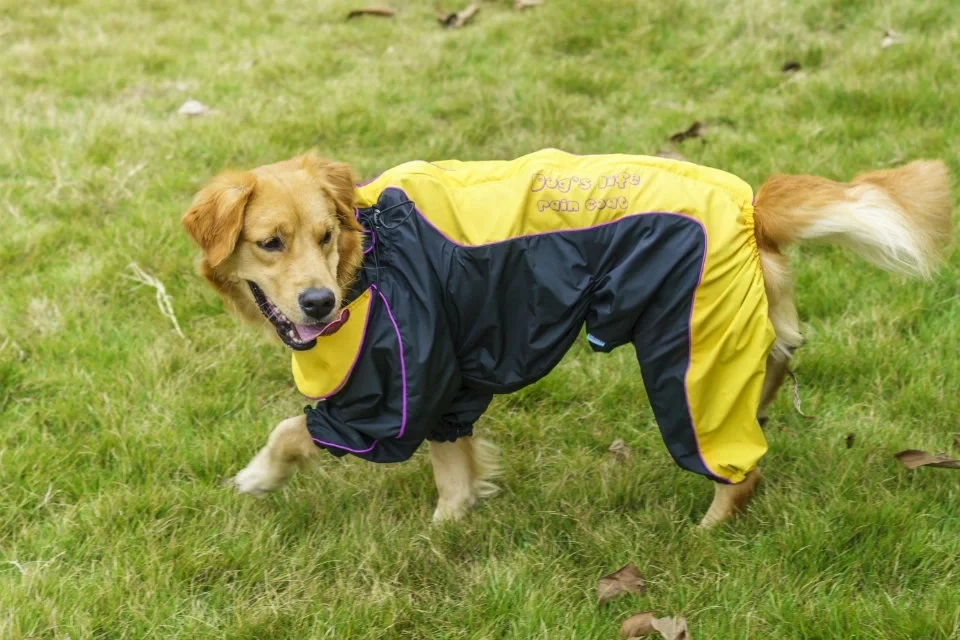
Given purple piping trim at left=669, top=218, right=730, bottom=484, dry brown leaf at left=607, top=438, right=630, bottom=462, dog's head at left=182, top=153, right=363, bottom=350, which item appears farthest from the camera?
dry brown leaf at left=607, top=438, right=630, bottom=462

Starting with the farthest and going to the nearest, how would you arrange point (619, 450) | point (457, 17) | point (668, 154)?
1. point (457, 17)
2. point (668, 154)
3. point (619, 450)

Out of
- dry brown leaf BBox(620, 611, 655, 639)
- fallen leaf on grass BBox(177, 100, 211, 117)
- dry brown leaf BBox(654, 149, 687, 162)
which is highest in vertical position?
dry brown leaf BBox(654, 149, 687, 162)

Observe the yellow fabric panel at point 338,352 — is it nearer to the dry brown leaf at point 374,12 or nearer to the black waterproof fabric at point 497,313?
the black waterproof fabric at point 497,313

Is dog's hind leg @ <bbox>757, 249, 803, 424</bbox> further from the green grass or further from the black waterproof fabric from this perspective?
the green grass

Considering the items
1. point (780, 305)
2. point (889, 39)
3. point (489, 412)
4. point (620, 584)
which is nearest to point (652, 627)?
point (620, 584)

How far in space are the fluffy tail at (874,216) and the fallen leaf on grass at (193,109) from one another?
4.45m

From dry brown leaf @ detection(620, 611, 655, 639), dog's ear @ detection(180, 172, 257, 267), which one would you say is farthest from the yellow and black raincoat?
dry brown leaf @ detection(620, 611, 655, 639)

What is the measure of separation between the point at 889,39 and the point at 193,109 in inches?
184

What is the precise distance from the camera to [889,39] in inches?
235

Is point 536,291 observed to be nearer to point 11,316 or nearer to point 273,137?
point 11,316

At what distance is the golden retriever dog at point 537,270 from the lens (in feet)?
8.97

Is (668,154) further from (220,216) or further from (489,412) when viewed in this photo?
(220,216)

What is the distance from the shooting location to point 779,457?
3369 millimetres

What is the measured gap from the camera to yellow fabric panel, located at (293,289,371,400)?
278 cm
